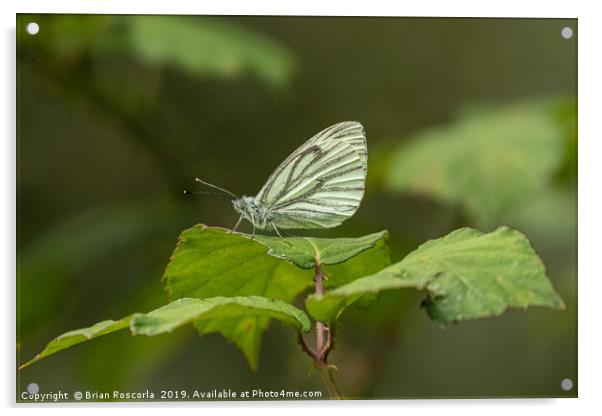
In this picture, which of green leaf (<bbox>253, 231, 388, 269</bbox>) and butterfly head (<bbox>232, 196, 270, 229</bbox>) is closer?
green leaf (<bbox>253, 231, 388, 269</bbox>)

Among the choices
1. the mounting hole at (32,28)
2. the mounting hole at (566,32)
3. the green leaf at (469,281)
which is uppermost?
the mounting hole at (32,28)

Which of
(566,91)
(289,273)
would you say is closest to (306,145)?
(289,273)

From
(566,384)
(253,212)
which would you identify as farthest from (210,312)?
(566,384)

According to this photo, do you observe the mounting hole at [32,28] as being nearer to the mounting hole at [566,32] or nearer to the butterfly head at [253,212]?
the butterfly head at [253,212]

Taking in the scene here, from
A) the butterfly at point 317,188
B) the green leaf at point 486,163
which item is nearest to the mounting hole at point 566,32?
the green leaf at point 486,163

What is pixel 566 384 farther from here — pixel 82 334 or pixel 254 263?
pixel 82 334

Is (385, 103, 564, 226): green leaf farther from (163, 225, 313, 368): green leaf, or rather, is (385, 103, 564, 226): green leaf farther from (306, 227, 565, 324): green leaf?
(306, 227, 565, 324): green leaf

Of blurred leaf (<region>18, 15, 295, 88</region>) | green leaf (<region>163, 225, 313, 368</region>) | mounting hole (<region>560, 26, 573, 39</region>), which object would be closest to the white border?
mounting hole (<region>560, 26, 573, 39</region>)
